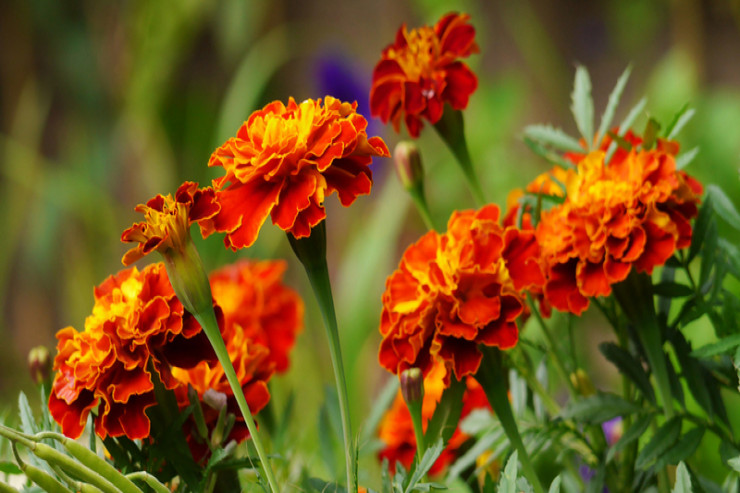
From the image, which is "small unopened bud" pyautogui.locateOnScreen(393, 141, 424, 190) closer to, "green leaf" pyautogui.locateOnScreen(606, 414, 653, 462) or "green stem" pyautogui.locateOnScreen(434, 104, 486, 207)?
"green stem" pyautogui.locateOnScreen(434, 104, 486, 207)

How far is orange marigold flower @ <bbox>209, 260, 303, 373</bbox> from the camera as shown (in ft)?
1.13

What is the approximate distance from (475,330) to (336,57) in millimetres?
897

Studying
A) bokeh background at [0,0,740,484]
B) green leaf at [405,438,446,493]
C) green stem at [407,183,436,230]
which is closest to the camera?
green leaf at [405,438,446,493]

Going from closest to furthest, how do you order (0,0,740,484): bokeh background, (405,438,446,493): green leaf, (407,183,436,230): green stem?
(405,438,446,493): green leaf, (407,183,436,230): green stem, (0,0,740,484): bokeh background

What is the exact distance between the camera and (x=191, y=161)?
1.32m

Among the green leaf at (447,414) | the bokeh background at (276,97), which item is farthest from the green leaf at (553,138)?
the bokeh background at (276,97)

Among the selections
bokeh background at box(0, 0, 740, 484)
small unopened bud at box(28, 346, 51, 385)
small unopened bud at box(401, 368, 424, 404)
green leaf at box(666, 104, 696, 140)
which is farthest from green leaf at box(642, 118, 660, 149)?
bokeh background at box(0, 0, 740, 484)

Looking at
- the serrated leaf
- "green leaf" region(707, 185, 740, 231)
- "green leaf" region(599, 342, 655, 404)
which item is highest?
the serrated leaf

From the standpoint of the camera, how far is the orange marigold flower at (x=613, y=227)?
0.80 feet

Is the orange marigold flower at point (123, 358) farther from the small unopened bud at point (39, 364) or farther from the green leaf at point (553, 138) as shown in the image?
the green leaf at point (553, 138)

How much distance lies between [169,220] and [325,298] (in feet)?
0.16

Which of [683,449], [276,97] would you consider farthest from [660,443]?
[276,97]

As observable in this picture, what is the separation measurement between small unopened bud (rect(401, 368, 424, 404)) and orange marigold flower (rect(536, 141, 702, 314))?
5 cm

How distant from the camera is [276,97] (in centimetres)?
136
